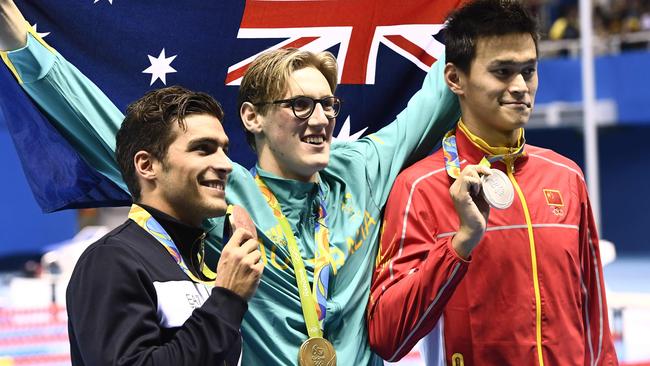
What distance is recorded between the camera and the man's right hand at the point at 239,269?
2.60 meters

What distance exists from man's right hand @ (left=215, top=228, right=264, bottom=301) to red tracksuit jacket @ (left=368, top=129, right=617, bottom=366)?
0.71 m

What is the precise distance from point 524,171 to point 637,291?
12.6 meters

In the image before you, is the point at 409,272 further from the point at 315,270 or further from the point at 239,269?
the point at 239,269

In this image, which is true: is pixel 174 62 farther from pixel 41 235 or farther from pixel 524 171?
pixel 41 235

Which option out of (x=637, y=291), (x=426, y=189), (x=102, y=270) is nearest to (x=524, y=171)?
(x=426, y=189)

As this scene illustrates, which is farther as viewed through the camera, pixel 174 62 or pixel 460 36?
pixel 174 62

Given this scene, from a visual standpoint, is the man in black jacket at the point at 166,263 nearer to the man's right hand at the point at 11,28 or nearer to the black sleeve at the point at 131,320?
the black sleeve at the point at 131,320

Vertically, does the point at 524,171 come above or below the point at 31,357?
above

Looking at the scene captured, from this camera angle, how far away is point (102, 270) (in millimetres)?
2559

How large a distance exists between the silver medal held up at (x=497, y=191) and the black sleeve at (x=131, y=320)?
33.9 inches

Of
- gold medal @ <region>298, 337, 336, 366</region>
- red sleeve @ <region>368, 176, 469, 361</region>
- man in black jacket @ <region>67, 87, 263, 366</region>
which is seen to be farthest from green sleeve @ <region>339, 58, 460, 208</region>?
man in black jacket @ <region>67, 87, 263, 366</region>

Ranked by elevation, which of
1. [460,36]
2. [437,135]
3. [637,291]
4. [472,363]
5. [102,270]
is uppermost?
[460,36]

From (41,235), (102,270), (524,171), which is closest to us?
(102,270)

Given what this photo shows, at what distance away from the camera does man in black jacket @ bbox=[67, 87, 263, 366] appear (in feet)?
8.20
